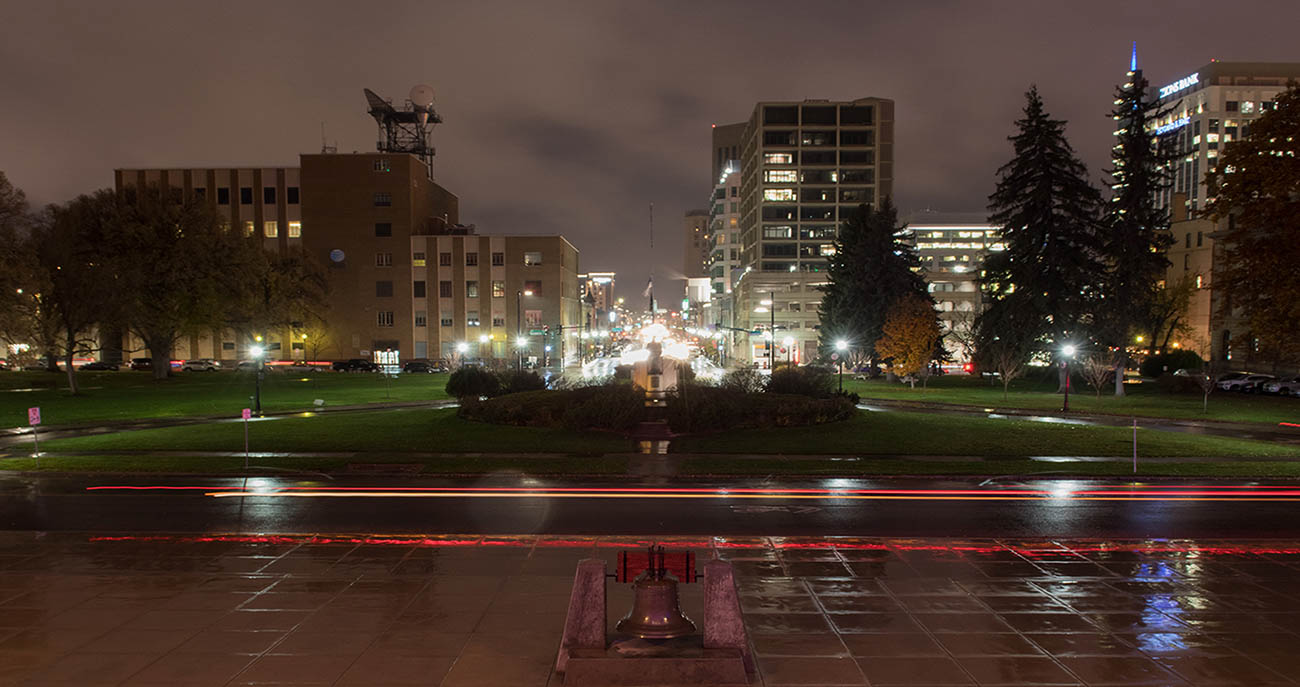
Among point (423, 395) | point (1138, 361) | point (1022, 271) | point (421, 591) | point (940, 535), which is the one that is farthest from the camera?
point (1138, 361)

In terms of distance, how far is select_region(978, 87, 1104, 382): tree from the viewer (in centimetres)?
4778

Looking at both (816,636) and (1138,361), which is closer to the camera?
(816,636)

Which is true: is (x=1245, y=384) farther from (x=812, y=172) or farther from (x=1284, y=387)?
(x=812, y=172)

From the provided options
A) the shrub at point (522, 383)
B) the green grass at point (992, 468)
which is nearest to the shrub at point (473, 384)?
the shrub at point (522, 383)

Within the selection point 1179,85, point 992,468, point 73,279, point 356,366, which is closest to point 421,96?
point 356,366

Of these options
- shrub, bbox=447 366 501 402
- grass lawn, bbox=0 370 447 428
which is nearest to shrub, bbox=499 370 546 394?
shrub, bbox=447 366 501 402

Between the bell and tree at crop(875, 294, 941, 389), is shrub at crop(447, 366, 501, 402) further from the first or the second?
tree at crop(875, 294, 941, 389)

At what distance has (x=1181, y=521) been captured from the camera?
44.0 feet

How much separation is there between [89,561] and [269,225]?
278 feet

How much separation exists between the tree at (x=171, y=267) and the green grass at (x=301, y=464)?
115 ft

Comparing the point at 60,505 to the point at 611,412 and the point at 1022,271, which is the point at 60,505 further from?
the point at 1022,271

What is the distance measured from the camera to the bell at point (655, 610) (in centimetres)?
670

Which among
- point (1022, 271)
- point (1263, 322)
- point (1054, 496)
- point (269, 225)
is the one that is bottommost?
point (1054, 496)

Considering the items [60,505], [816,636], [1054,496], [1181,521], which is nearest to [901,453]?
[1054,496]
